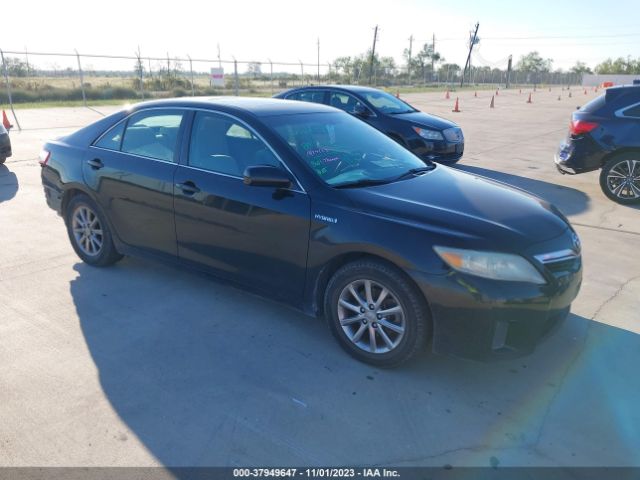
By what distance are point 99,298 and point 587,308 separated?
160 inches

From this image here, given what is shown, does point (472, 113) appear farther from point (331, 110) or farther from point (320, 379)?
point (320, 379)

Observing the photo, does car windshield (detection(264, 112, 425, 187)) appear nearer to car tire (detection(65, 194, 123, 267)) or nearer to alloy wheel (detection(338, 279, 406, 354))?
alloy wheel (detection(338, 279, 406, 354))

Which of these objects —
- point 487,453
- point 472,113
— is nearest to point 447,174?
point 487,453

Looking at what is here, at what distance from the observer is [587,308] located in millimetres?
4238

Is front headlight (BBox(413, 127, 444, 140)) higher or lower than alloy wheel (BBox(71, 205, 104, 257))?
higher

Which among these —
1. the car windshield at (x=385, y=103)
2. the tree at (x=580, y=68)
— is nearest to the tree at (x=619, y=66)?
the tree at (x=580, y=68)

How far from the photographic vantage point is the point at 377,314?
10.7 ft

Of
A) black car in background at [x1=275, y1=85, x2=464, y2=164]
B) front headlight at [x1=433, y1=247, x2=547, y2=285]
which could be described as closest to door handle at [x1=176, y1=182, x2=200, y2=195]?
front headlight at [x1=433, y1=247, x2=547, y2=285]

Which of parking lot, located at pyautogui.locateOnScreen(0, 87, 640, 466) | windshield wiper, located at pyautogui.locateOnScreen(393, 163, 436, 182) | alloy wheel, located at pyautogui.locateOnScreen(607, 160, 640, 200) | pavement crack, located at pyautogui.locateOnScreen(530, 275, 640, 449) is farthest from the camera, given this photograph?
alloy wheel, located at pyautogui.locateOnScreen(607, 160, 640, 200)

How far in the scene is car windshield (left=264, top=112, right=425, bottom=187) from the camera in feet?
12.1

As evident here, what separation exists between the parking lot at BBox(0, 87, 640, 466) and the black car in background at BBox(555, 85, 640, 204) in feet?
11.1

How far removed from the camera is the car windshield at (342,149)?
3.68m

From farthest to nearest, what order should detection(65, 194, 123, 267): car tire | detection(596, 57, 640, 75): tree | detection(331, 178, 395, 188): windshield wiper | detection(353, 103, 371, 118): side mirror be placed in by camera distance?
detection(596, 57, 640, 75): tree, detection(353, 103, 371, 118): side mirror, detection(65, 194, 123, 267): car tire, detection(331, 178, 395, 188): windshield wiper

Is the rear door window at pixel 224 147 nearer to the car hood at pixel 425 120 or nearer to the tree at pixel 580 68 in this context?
the car hood at pixel 425 120
